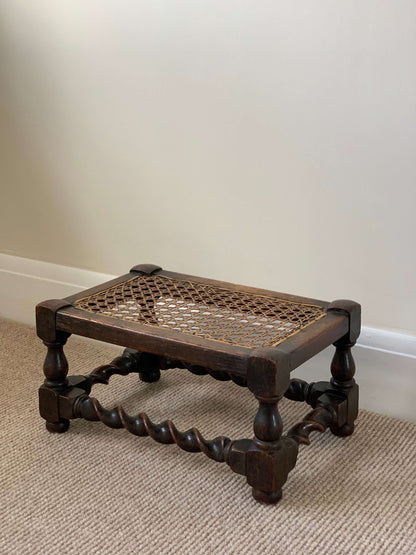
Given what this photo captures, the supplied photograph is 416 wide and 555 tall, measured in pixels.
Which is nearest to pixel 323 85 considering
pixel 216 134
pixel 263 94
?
pixel 263 94

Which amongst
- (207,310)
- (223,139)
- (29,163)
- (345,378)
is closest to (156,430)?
(207,310)

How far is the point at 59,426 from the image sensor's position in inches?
49.4

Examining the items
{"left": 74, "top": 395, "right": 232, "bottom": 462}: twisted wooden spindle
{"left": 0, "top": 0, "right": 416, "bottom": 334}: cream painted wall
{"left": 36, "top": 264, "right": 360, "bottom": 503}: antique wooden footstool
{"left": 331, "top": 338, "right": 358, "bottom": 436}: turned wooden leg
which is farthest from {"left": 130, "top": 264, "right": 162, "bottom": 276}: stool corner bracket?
{"left": 331, "top": 338, "right": 358, "bottom": 436}: turned wooden leg

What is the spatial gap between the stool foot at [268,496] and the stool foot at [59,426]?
1.20 feet

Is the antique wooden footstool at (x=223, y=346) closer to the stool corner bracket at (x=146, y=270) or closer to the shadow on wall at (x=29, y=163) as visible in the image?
the stool corner bracket at (x=146, y=270)

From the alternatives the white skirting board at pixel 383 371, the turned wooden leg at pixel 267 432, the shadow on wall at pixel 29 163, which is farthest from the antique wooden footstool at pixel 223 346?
the shadow on wall at pixel 29 163

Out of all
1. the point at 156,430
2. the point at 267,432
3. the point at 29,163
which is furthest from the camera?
the point at 29,163

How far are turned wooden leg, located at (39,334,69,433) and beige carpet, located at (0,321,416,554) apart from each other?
Result: 25 millimetres

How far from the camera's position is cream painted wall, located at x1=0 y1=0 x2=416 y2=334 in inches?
49.1

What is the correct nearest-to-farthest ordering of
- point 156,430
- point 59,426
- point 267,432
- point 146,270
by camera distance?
point 267,432 → point 156,430 → point 59,426 → point 146,270

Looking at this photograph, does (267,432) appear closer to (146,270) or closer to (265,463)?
(265,463)

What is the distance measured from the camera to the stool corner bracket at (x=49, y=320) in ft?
3.92

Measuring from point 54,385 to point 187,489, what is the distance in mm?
292

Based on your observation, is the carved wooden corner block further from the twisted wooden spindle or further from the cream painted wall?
the cream painted wall
